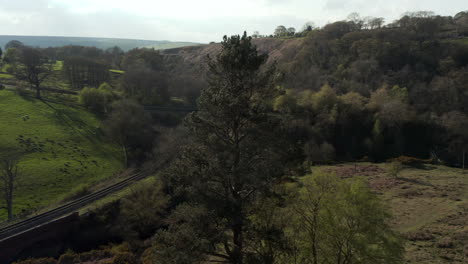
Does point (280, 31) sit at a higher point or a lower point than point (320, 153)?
higher

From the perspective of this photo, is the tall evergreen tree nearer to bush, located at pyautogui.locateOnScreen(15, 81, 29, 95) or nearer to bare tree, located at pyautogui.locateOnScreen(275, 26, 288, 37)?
bush, located at pyautogui.locateOnScreen(15, 81, 29, 95)

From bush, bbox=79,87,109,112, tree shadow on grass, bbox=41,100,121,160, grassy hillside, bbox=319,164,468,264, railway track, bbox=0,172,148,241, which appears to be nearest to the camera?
grassy hillside, bbox=319,164,468,264

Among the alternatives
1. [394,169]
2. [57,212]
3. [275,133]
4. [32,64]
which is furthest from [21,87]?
[394,169]

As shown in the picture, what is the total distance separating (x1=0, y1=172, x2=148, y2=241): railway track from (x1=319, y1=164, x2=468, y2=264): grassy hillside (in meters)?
26.5

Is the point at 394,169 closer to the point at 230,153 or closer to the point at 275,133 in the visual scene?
the point at 275,133

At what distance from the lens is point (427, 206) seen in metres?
25.4

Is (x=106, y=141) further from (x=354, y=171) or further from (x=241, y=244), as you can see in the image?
(x=241, y=244)

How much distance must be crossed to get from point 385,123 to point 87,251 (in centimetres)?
4442

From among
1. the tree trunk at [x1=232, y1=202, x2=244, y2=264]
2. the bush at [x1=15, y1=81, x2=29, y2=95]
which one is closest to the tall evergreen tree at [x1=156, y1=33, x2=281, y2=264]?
the tree trunk at [x1=232, y1=202, x2=244, y2=264]

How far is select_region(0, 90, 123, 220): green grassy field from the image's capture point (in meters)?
33.1

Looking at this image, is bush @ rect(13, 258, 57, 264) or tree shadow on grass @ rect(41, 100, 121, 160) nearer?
bush @ rect(13, 258, 57, 264)

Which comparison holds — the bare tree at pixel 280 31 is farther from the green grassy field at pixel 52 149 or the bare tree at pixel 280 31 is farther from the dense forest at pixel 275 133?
the green grassy field at pixel 52 149

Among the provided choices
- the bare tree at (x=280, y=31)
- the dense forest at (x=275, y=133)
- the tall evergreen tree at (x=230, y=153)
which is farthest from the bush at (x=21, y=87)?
the bare tree at (x=280, y=31)

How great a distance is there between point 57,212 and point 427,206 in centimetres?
3423
